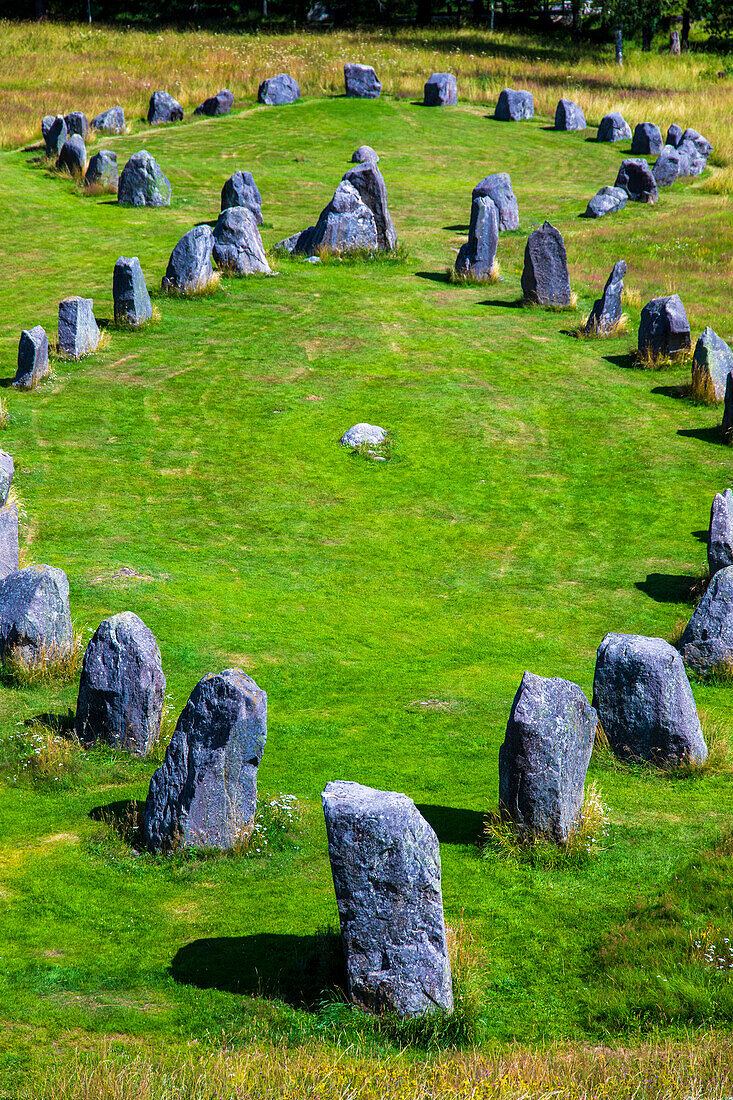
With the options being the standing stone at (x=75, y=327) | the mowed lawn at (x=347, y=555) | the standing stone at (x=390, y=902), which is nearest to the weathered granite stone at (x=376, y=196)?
the mowed lawn at (x=347, y=555)

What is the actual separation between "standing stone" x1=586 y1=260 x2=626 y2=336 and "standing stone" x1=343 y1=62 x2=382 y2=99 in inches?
1016

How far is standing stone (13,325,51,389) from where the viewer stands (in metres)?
18.5

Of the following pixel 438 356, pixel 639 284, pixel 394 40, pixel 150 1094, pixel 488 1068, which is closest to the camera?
pixel 150 1094

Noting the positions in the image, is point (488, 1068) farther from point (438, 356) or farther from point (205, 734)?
point (438, 356)

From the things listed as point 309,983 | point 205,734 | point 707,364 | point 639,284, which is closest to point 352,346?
point 707,364

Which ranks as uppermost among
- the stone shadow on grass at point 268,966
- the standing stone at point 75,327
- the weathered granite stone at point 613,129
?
the weathered granite stone at point 613,129

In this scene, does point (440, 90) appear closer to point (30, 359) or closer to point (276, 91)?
point (276, 91)

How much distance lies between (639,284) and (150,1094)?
24416mm

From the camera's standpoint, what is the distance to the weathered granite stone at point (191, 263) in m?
23.4

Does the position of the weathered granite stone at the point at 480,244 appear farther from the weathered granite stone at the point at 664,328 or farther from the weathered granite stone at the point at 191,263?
the weathered granite stone at the point at 191,263

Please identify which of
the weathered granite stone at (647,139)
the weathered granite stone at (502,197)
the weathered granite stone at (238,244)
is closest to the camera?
the weathered granite stone at (238,244)

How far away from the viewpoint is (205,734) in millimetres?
7820

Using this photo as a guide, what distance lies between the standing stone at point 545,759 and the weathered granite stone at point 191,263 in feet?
58.5

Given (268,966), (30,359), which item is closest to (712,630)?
(268,966)
